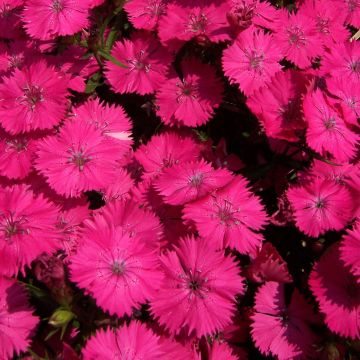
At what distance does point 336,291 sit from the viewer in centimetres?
148

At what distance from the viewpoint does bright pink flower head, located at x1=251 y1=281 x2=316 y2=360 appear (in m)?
1.48

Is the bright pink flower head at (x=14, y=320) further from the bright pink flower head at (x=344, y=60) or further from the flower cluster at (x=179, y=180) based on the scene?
the bright pink flower head at (x=344, y=60)

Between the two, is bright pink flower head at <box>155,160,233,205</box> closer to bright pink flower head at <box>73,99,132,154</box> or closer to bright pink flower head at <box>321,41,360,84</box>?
bright pink flower head at <box>73,99,132,154</box>


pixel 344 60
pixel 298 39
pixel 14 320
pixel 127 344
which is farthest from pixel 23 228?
pixel 344 60

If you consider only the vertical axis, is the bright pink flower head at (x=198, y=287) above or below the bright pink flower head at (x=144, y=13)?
below

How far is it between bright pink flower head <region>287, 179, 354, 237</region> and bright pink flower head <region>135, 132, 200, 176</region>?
1.29 feet

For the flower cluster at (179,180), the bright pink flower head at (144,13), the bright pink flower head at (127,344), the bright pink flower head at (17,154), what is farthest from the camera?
the bright pink flower head at (144,13)

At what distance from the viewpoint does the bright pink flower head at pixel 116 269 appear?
1.26 m

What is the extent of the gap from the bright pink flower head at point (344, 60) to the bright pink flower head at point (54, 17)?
0.94 meters

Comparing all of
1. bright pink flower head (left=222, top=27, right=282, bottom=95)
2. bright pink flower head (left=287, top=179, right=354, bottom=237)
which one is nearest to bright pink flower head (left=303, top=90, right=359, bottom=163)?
bright pink flower head (left=287, top=179, right=354, bottom=237)

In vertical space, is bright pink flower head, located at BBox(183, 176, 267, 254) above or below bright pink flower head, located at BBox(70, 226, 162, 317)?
above

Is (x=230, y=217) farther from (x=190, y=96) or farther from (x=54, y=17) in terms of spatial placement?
(x=54, y=17)

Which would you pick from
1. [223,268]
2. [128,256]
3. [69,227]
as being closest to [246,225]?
[223,268]

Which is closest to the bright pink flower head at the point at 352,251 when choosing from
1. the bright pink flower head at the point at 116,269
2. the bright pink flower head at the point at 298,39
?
the bright pink flower head at the point at 116,269
